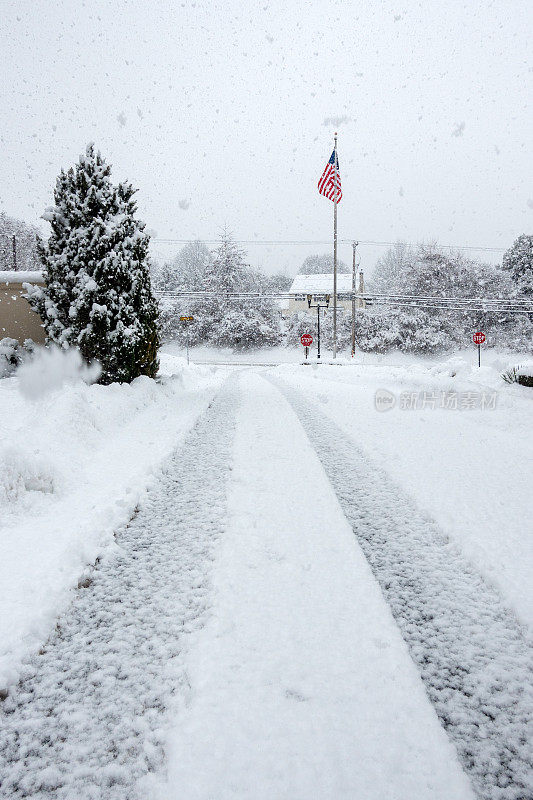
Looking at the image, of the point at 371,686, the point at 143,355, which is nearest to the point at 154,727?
the point at 371,686

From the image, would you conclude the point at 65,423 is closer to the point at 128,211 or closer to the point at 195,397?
the point at 195,397

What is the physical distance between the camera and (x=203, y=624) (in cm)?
236

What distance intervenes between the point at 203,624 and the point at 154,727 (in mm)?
656

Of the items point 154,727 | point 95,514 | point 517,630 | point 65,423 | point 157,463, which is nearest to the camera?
point 154,727

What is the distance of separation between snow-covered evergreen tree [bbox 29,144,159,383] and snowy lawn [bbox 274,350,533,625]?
551cm

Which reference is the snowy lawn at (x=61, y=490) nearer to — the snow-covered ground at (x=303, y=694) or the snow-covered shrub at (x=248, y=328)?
the snow-covered ground at (x=303, y=694)

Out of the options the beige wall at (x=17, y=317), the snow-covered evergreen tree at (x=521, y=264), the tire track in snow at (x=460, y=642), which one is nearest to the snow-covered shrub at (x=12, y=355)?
the beige wall at (x=17, y=317)

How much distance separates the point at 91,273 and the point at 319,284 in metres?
55.0

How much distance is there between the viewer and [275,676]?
197 cm

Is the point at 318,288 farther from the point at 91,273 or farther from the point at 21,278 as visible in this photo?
the point at 91,273

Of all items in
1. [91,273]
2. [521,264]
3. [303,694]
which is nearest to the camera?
[303,694]

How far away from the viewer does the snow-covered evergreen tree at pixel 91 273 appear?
959cm

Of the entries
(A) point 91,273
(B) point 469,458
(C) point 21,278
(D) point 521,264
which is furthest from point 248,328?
(B) point 469,458

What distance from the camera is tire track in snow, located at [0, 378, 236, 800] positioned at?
1.55 meters
